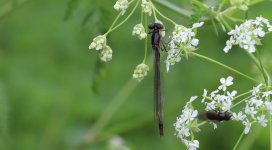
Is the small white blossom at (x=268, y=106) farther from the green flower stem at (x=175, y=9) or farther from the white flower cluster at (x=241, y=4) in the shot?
the green flower stem at (x=175, y=9)

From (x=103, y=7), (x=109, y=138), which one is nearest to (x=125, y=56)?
(x=109, y=138)

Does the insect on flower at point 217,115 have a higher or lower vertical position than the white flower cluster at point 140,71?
lower

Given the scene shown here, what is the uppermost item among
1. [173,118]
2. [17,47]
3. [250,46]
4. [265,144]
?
[17,47]

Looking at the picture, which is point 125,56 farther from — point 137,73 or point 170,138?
point 137,73

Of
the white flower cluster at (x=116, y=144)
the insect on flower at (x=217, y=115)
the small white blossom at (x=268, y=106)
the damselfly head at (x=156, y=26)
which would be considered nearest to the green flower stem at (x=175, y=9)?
the damselfly head at (x=156, y=26)

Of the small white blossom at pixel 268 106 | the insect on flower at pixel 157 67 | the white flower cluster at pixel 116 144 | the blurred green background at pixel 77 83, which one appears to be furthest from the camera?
the blurred green background at pixel 77 83
